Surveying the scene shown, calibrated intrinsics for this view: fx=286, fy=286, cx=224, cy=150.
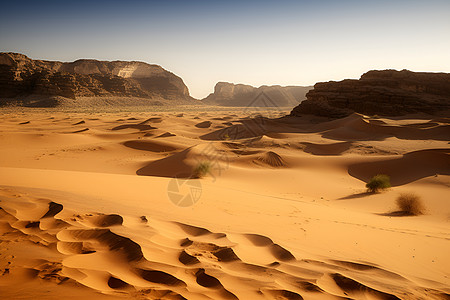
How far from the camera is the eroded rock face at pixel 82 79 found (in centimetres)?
6138

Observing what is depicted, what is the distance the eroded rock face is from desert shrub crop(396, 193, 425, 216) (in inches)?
2635

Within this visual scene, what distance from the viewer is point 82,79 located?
76.6 m

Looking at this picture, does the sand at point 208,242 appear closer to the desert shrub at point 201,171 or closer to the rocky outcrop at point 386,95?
the desert shrub at point 201,171

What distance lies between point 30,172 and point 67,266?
227 inches

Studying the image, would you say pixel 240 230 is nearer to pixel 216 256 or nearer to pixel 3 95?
pixel 216 256

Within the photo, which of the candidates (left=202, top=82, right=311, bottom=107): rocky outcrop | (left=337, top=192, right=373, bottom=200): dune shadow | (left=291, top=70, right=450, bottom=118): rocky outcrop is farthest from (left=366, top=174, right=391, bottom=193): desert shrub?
(left=202, top=82, right=311, bottom=107): rocky outcrop

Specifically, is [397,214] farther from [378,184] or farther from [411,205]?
[378,184]

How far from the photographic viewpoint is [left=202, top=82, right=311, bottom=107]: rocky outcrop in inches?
4868

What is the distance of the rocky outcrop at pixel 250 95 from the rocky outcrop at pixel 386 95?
7934 cm

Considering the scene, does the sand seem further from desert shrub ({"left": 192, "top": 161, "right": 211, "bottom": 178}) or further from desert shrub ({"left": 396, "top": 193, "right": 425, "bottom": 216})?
desert shrub ({"left": 192, "top": 161, "right": 211, "bottom": 178})

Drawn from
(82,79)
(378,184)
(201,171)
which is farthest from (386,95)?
(82,79)

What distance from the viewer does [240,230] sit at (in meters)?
4.39

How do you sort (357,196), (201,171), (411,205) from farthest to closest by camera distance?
(201,171), (357,196), (411,205)

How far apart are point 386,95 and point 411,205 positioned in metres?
27.5
